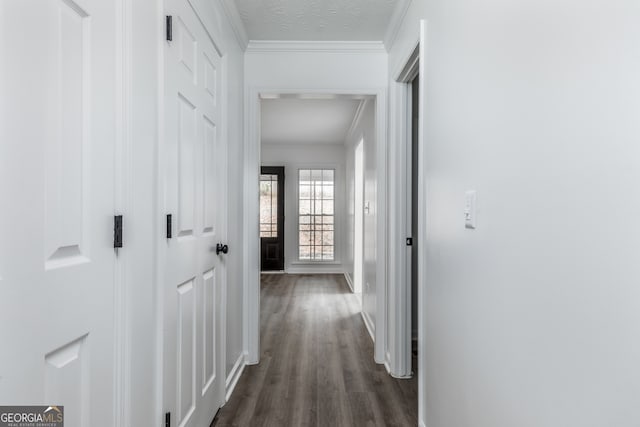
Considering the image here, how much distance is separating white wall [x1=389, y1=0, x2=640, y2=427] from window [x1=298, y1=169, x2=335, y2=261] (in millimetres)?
5620

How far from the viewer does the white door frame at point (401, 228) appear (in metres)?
2.68

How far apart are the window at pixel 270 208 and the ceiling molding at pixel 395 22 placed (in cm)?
461

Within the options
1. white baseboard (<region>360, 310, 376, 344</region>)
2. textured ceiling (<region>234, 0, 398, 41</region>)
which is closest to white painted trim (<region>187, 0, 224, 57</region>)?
textured ceiling (<region>234, 0, 398, 41</region>)

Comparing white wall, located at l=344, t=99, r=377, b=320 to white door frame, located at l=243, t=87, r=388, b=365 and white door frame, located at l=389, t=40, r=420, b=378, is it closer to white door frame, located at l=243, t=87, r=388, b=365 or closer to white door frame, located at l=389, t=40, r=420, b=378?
white door frame, located at l=243, t=87, r=388, b=365

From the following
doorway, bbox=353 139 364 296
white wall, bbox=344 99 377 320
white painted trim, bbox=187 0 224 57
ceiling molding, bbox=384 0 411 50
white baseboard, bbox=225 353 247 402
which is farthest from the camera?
doorway, bbox=353 139 364 296

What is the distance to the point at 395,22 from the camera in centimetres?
246

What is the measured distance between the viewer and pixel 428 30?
1.88 metres

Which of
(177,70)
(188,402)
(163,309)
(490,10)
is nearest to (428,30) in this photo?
(490,10)

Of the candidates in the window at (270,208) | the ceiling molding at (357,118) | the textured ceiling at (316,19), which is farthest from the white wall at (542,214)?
the window at (270,208)

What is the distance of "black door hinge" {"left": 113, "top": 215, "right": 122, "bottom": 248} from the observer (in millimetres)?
1110

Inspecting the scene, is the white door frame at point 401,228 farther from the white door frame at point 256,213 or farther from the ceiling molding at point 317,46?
the ceiling molding at point 317,46

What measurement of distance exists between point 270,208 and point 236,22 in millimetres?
4852

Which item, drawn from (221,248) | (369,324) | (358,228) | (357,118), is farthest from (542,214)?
(358,228)

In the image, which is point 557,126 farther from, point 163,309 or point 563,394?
point 163,309
